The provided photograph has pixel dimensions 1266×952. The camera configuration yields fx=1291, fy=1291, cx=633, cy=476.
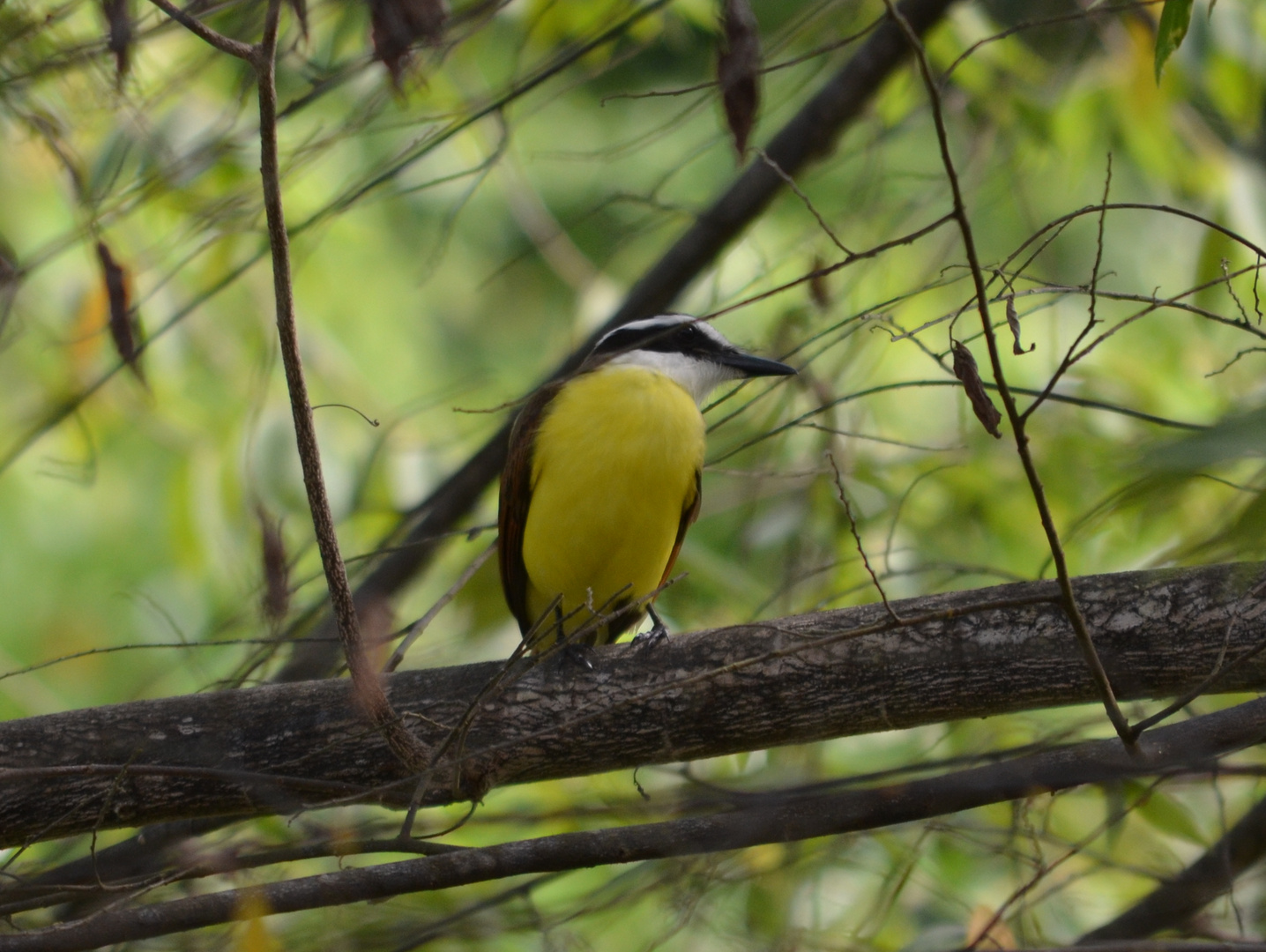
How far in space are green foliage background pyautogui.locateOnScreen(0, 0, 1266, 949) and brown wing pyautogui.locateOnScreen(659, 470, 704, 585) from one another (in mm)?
123

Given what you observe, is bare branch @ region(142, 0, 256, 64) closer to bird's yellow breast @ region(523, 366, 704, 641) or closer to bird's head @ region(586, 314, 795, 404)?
bird's yellow breast @ region(523, 366, 704, 641)

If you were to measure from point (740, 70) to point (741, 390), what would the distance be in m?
1.75

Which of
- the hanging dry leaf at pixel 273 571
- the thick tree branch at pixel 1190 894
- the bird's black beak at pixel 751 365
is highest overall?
the bird's black beak at pixel 751 365

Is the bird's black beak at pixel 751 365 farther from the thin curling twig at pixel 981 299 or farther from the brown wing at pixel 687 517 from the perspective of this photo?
the thin curling twig at pixel 981 299

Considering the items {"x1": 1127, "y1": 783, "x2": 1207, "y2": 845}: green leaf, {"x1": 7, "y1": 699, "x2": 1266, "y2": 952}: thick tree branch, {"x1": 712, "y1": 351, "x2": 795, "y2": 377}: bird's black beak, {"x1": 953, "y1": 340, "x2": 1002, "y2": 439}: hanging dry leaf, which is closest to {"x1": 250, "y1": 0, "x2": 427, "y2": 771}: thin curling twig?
{"x1": 7, "y1": 699, "x2": 1266, "y2": 952}: thick tree branch

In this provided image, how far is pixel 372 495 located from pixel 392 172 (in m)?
1.17

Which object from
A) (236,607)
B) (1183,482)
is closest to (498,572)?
(236,607)

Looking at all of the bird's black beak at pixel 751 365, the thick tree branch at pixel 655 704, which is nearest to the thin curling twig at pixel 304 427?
the thick tree branch at pixel 655 704

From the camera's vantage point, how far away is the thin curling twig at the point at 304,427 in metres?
1.49

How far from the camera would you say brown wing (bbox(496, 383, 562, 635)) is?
3.24 metres

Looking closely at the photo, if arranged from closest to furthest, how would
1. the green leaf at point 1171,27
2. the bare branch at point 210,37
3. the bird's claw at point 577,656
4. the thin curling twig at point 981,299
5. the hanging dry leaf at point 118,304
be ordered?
1. the thin curling twig at point 981,299
2. the bare branch at point 210,37
3. the green leaf at point 1171,27
4. the hanging dry leaf at point 118,304
5. the bird's claw at point 577,656

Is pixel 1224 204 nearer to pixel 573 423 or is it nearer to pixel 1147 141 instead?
pixel 1147 141

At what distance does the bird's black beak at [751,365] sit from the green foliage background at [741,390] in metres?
0.06

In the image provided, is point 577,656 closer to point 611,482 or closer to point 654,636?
point 654,636
